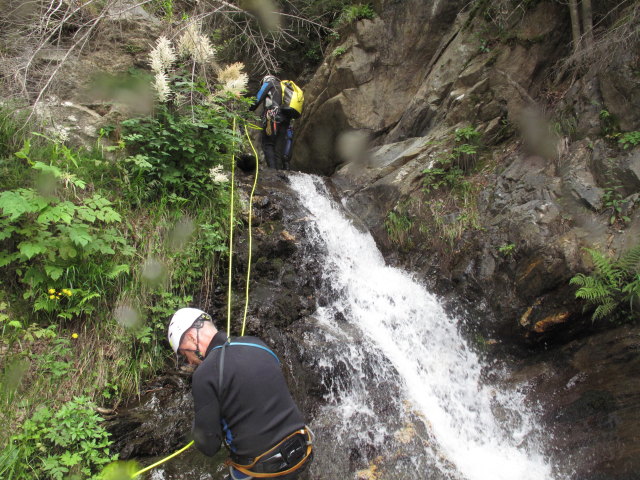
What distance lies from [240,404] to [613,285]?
403cm

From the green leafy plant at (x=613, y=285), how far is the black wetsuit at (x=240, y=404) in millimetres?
3483

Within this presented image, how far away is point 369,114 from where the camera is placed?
9.16 meters

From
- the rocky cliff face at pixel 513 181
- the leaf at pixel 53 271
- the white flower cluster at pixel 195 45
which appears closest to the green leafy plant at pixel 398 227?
the rocky cliff face at pixel 513 181

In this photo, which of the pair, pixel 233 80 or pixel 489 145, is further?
pixel 489 145

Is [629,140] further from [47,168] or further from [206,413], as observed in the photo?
[47,168]

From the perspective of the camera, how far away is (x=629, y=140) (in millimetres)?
4750

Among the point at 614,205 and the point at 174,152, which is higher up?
the point at 614,205

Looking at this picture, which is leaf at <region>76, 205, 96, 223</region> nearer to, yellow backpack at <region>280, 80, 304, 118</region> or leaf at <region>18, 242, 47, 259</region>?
leaf at <region>18, 242, 47, 259</region>

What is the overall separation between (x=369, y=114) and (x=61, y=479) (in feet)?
28.2

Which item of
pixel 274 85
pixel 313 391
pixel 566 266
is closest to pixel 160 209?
pixel 313 391

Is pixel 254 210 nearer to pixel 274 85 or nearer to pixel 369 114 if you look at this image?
pixel 274 85

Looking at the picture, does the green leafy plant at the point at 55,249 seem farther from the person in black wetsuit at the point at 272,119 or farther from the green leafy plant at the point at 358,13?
the green leafy plant at the point at 358,13

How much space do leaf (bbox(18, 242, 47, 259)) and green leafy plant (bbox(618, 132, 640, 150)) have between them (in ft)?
21.8

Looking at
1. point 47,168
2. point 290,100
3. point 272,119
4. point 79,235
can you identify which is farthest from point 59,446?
point 290,100
